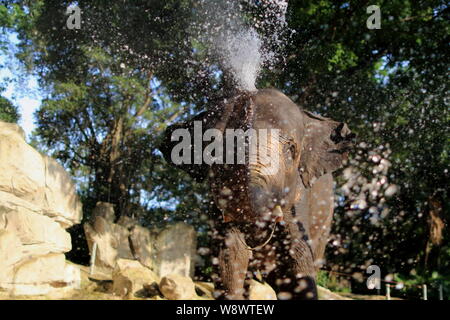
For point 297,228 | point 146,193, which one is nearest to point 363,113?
point 146,193

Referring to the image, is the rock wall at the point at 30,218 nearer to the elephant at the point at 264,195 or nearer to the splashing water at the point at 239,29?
the elephant at the point at 264,195

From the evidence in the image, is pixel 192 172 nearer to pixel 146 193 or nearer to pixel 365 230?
pixel 146 193

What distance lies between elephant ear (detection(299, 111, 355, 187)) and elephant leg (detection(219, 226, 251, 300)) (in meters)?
0.97

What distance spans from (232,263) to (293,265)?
19.0 inches

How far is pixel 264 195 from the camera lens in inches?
133

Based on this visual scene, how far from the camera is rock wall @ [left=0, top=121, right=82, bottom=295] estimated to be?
245 inches

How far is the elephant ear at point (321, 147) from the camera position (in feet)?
14.4

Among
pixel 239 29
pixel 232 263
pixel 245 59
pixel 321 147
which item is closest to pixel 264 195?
pixel 232 263

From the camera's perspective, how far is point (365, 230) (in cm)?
1489

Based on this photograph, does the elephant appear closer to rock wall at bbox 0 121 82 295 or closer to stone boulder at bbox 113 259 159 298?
rock wall at bbox 0 121 82 295

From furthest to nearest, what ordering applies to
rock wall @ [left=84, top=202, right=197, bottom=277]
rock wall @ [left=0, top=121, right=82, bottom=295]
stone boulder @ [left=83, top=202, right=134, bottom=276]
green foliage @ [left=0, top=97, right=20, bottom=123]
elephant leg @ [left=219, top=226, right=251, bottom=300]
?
rock wall @ [left=84, top=202, right=197, bottom=277] < stone boulder @ [left=83, top=202, right=134, bottom=276] < green foliage @ [left=0, top=97, right=20, bottom=123] < rock wall @ [left=0, top=121, right=82, bottom=295] < elephant leg @ [left=219, top=226, right=251, bottom=300]

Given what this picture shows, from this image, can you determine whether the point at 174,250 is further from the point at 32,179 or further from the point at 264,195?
the point at 264,195

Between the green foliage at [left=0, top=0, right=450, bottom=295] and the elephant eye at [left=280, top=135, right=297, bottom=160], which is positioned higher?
the green foliage at [left=0, top=0, right=450, bottom=295]

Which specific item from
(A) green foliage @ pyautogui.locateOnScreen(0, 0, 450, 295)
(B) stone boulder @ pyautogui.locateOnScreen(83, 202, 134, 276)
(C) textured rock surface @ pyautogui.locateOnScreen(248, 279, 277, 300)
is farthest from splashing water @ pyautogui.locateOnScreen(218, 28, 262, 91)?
(B) stone boulder @ pyautogui.locateOnScreen(83, 202, 134, 276)
